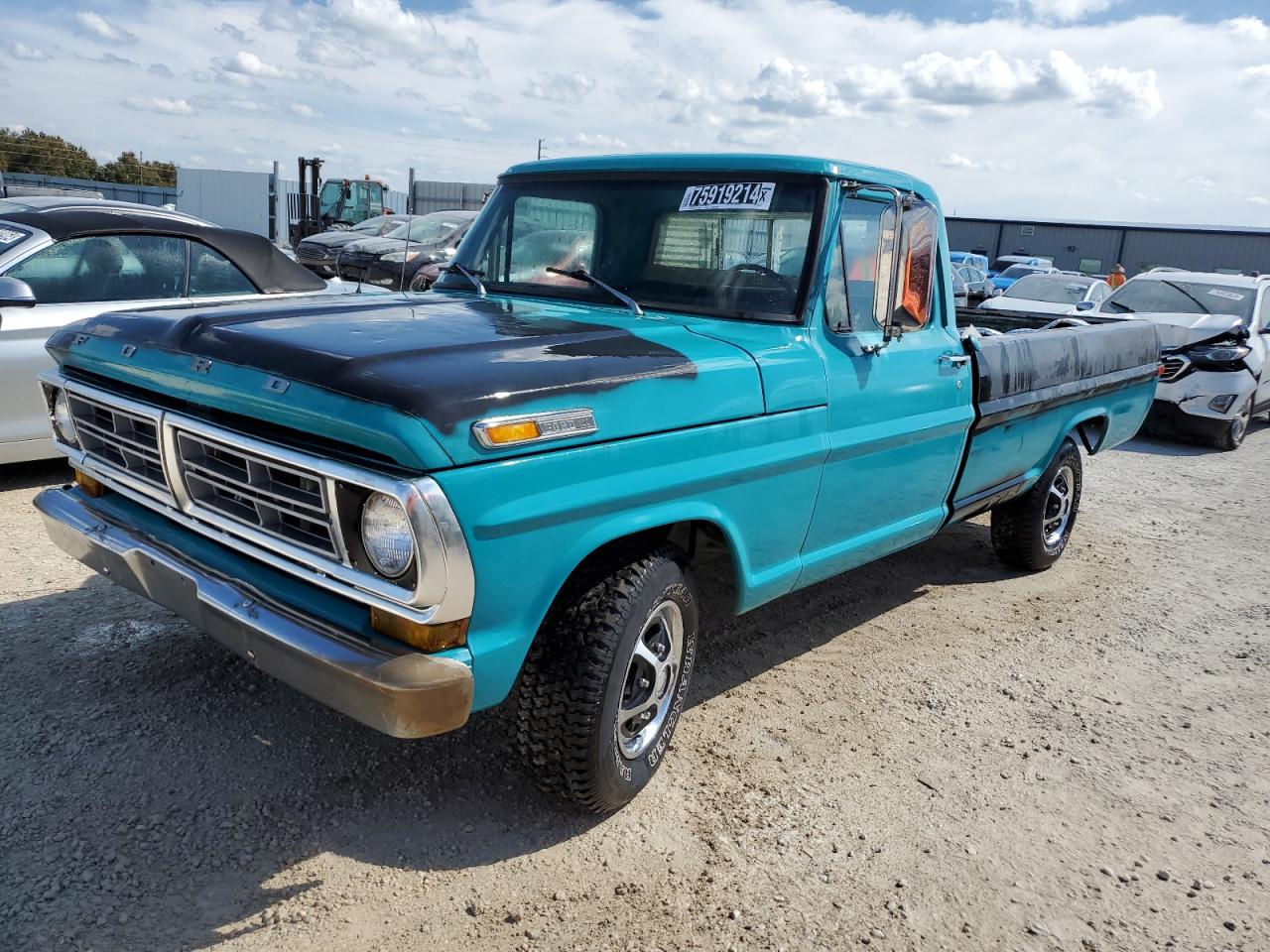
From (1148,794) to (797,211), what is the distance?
96.5 inches

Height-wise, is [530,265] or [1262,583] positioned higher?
[530,265]

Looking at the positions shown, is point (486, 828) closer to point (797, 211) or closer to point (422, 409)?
point (422, 409)

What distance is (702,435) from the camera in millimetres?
3000

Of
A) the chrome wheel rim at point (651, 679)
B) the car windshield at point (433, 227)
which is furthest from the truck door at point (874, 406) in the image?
the car windshield at point (433, 227)

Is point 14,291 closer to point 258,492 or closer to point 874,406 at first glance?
point 258,492

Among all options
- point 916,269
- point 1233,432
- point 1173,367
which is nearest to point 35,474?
point 916,269

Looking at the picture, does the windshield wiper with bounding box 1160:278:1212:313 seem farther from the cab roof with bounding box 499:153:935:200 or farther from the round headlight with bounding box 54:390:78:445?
the round headlight with bounding box 54:390:78:445

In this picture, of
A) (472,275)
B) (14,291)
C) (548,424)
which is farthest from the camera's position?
(14,291)

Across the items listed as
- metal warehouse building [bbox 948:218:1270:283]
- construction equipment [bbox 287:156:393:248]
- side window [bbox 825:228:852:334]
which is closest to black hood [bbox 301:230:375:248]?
construction equipment [bbox 287:156:393:248]

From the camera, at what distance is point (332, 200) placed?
1094 inches

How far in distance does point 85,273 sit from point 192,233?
68cm

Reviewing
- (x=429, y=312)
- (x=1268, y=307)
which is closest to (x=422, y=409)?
→ (x=429, y=312)

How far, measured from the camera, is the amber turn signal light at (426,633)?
244 centimetres

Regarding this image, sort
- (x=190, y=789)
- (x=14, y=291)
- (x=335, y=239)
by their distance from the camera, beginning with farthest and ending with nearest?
(x=335, y=239), (x=14, y=291), (x=190, y=789)
